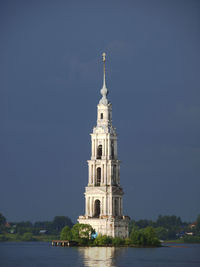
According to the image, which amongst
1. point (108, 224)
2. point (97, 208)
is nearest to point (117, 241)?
point (108, 224)

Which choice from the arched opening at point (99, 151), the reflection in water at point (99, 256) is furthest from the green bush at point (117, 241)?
the arched opening at point (99, 151)

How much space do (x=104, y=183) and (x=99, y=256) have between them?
3712 cm

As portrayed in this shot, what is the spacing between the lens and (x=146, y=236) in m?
168

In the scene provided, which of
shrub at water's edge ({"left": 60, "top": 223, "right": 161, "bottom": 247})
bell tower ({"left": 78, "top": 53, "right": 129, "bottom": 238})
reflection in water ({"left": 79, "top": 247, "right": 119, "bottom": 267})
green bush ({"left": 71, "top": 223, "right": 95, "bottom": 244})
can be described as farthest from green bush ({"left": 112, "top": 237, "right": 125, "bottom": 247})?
reflection in water ({"left": 79, "top": 247, "right": 119, "bottom": 267})

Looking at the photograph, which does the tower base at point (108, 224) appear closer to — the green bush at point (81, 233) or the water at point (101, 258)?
the green bush at point (81, 233)

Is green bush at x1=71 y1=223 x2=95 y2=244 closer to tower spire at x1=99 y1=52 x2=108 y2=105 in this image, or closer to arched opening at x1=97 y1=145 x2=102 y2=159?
arched opening at x1=97 y1=145 x2=102 y2=159

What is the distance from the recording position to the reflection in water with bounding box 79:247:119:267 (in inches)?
4839

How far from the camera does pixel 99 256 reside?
136500 millimetres

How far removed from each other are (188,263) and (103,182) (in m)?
45.1

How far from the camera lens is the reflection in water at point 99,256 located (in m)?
123

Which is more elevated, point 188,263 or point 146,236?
point 146,236

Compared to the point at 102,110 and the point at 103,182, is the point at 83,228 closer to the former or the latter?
the point at 103,182

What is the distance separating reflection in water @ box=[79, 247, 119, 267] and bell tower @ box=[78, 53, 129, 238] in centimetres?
1055

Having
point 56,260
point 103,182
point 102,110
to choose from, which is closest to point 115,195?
point 103,182
